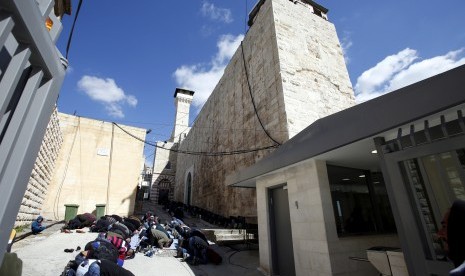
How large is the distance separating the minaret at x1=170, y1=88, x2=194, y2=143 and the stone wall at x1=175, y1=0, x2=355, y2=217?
17.6 meters

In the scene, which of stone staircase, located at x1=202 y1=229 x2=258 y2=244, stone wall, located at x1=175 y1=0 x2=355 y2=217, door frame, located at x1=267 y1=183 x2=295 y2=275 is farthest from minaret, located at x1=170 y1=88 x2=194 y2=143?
door frame, located at x1=267 y1=183 x2=295 y2=275

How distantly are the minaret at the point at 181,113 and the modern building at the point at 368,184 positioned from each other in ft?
88.1

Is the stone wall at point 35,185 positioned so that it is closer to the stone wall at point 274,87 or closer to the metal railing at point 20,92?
the stone wall at point 274,87

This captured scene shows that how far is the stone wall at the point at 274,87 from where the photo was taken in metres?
9.92

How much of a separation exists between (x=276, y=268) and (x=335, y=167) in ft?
9.49

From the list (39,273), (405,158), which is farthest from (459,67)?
(39,273)

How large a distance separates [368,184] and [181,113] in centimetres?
3178

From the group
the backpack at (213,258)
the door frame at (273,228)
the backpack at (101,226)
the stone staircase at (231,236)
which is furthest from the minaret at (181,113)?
the door frame at (273,228)

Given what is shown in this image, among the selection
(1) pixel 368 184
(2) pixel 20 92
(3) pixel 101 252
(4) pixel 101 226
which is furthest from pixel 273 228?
A: (4) pixel 101 226

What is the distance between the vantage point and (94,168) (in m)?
13.4

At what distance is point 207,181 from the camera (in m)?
17.7

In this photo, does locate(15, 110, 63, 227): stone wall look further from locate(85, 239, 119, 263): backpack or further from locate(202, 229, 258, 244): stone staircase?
locate(202, 229, 258, 244): stone staircase

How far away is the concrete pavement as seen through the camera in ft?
16.5

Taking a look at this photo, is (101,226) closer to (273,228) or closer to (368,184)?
(273,228)
